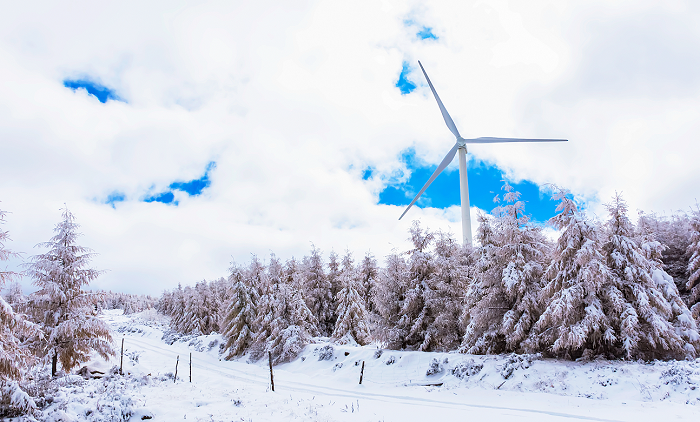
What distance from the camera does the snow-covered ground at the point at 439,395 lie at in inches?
526

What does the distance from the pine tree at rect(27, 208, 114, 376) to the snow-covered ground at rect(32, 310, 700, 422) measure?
2.72 m

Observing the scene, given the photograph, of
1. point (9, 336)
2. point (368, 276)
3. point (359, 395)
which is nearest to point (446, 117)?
point (368, 276)

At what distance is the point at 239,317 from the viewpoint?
1641 inches

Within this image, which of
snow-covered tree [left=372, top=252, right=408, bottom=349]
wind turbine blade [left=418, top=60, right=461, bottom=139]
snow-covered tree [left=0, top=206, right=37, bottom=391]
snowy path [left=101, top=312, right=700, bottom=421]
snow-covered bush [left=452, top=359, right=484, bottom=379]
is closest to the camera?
snow-covered tree [left=0, top=206, right=37, bottom=391]

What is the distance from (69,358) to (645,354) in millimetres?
30289

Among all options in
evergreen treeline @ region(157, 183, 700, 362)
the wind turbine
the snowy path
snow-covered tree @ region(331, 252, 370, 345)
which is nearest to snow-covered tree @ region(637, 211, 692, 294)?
evergreen treeline @ region(157, 183, 700, 362)

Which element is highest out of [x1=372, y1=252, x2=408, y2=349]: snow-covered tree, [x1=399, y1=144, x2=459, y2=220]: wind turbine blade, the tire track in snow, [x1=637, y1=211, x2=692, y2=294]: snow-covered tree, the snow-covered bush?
[x1=399, y1=144, x2=459, y2=220]: wind turbine blade

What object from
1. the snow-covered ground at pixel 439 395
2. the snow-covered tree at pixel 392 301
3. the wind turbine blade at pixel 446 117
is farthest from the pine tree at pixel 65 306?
the wind turbine blade at pixel 446 117

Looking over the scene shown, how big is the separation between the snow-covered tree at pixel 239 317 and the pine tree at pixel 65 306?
1970 centimetres

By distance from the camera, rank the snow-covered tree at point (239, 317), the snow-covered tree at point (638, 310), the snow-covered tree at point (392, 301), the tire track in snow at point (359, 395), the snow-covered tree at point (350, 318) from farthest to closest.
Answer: the snow-covered tree at point (239, 317)
the snow-covered tree at point (350, 318)
the snow-covered tree at point (392, 301)
the snow-covered tree at point (638, 310)
the tire track in snow at point (359, 395)

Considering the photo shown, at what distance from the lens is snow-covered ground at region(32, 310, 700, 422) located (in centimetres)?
1336

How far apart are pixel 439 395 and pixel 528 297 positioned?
7.47m

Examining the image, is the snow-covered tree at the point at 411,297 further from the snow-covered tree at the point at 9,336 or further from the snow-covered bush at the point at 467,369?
the snow-covered tree at the point at 9,336

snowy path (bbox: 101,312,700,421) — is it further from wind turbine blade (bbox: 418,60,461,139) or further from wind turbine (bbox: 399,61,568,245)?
wind turbine blade (bbox: 418,60,461,139)
